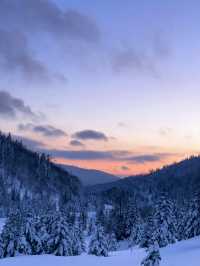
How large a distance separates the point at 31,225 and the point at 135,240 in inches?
1393

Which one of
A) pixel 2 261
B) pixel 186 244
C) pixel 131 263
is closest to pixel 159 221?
pixel 186 244

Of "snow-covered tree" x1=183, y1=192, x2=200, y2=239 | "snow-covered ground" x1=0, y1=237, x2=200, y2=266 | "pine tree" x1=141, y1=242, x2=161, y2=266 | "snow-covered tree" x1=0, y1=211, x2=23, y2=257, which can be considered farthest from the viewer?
"snow-covered tree" x1=183, y1=192, x2=200, y2=239

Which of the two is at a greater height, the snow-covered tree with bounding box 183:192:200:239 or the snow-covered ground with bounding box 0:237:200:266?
the snow-covered tree with bounding box 183:192:200:239

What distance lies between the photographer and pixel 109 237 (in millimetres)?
93250

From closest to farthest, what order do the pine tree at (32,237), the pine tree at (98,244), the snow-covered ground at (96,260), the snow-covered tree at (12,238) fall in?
the snow-covered ground at (96,260)
the snow-covered tree at (12,238)
the pine tree at (32,237)
the pine tree at (98,244)

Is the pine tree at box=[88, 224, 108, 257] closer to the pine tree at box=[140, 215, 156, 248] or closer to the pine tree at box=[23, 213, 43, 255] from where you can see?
the pine tree at box=[140, 215, 156, 248]

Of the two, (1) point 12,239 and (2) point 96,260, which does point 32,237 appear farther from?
(2) point 96,260

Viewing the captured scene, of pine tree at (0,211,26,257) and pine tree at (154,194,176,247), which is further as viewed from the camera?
pine tree at (154,194,176,247)

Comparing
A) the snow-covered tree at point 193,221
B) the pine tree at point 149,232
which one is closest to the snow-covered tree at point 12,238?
the pine tree at point 149,232

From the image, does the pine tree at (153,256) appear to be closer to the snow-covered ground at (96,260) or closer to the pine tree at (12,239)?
the snow-covered ground at (96,260)

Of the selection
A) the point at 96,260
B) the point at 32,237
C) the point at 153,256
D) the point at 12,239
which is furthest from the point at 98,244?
the point at 153,256

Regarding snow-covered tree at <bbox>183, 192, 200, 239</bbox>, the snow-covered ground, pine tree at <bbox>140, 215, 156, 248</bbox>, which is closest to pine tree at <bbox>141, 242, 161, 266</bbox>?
the snow-covered ground

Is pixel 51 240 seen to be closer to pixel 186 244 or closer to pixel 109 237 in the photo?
pixel 186 244

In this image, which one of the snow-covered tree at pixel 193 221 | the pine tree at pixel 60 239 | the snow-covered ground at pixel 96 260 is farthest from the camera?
the snow-covered tree at pixel 193 221
